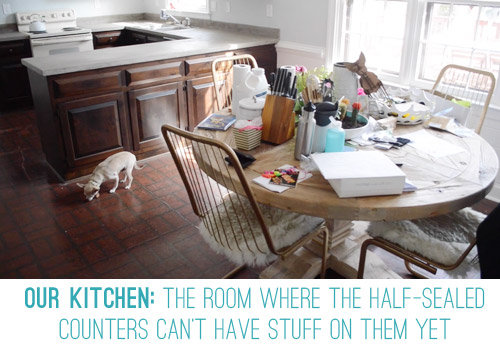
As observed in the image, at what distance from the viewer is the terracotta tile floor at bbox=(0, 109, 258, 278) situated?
2316mm

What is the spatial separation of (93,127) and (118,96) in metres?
0.30

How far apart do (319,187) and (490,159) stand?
0.81 m

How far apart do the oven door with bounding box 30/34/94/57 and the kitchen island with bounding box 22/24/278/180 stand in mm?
1896

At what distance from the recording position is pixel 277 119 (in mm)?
1922

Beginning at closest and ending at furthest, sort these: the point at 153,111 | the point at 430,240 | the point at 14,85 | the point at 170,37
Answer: the point at 430,240 → the point at 153,111 → the point at 170,37 → the point at 14,85

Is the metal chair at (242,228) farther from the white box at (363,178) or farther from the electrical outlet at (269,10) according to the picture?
the electrical outlet at (269,10)

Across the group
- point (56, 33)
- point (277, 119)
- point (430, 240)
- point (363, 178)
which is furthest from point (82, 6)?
point (430, 240)

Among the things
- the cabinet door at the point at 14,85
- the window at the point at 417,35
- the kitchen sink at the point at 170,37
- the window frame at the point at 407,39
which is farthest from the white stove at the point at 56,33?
the window at the point at 417,35

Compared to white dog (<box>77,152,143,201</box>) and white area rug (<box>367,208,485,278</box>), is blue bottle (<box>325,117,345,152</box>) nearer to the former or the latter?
white area rug (<box>367,208,485,278</box>)

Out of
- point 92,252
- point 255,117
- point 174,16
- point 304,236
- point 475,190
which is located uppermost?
point 174,16

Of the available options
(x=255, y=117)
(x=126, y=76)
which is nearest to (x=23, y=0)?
(x=126, y=76)

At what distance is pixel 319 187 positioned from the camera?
5.20ft

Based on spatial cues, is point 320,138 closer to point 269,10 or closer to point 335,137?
point 335,137

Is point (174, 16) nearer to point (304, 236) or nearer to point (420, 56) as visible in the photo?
point (420, 56)
